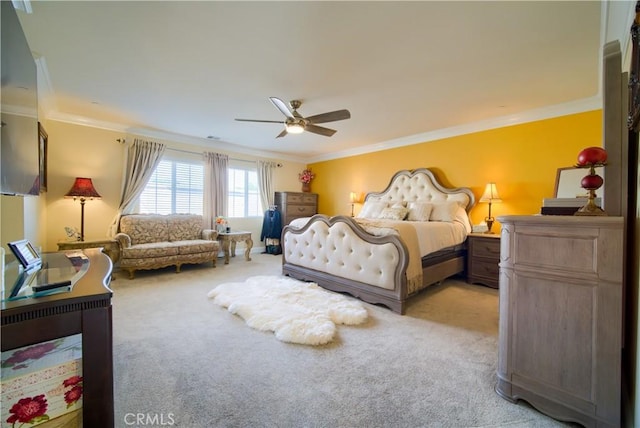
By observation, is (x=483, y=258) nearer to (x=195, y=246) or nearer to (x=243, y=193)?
(x=195, y=246)

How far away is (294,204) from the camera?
662cm

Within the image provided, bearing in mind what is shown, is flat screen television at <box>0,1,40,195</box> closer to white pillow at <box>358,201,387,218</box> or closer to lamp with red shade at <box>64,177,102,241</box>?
lamp with red shade at <box>64,177,102,241</box>

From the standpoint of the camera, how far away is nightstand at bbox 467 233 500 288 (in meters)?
3.76

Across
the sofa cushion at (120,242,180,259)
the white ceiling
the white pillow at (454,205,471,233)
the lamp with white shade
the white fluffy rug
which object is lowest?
the white fluffy rug

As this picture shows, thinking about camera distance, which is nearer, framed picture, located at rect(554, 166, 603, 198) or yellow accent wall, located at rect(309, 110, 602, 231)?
framed picture, located at rect(554, 166, 603, 198)

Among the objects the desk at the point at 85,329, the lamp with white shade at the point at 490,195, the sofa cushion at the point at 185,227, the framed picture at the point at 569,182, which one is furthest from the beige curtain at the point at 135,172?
the framed picture at the point at 569,182

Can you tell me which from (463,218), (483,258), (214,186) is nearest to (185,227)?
(214,186)

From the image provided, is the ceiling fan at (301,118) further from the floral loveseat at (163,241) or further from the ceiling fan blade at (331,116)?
the floral loveseat at (163,241)

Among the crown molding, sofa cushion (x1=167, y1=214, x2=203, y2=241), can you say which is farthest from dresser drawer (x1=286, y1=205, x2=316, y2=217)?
sofa cushion (x1=167, y1=214, x2=203, y2=241)

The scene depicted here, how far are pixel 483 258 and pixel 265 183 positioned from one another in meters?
4.87

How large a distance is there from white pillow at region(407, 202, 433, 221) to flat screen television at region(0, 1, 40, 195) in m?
4.42

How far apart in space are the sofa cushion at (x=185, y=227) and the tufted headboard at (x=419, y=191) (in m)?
3.53

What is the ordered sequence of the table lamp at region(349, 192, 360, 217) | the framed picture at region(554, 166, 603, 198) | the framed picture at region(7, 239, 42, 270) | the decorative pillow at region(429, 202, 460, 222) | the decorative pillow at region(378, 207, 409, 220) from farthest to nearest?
the table lamp at region(349, 192, 360, 217) → the decorative pillow at region(378, 207, 409, 220) → the decorative pillow at region(429, 202, 460, 222) → the framed picture at region(554, 166, 603, 198) → the framed picture at region(7, 239, 42, 270)

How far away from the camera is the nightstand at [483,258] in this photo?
148 inches
